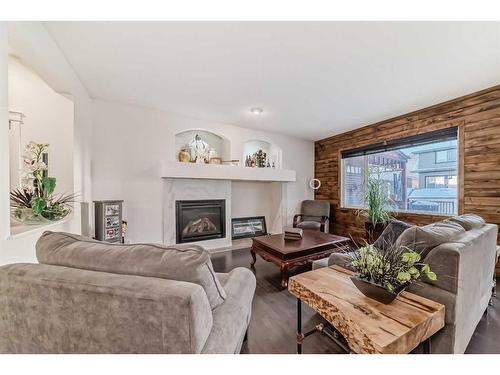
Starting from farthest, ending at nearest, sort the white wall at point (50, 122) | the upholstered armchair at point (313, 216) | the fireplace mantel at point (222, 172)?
the upholstered armchair at point (313, 216), the fireplace mantel at point (222, 172), the white wall at point (50, 122)

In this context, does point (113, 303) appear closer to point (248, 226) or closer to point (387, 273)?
point (387, 273)

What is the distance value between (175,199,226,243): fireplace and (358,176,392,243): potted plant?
268 centimetres

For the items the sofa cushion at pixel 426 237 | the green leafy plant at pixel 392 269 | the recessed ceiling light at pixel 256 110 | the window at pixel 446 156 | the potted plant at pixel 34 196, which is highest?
the recessed ceiling light at pixel 256 110

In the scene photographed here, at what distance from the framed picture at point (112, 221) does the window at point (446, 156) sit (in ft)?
15.8

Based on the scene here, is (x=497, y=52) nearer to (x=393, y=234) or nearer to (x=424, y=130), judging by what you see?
(x=424, y=130)

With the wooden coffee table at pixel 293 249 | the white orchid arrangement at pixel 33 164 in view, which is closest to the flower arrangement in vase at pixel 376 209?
the wooden coffee table at pixel 293 249

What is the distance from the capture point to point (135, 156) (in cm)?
345

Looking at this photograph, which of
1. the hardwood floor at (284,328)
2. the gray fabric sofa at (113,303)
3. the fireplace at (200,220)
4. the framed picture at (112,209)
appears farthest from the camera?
the fireplace at (200,220)

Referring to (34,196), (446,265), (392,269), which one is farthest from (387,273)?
(34,196)

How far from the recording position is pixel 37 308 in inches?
35.1

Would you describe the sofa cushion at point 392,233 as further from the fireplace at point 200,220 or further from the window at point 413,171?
the fireplace at point 200,220

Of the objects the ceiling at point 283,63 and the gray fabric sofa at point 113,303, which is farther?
the ceiling at point 283,63

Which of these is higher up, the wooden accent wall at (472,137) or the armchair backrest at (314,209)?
the wooden accent wall at (472,137)

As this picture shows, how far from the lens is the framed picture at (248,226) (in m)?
4.62
